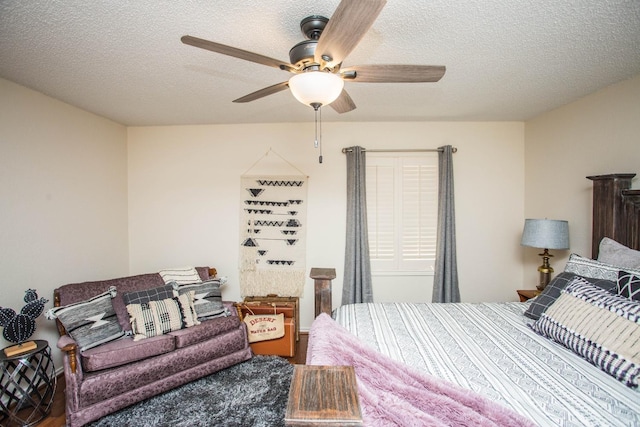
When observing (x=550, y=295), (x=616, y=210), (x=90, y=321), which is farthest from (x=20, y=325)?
(x=616, y=210)

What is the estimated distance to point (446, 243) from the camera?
336cm

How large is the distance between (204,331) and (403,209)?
2.44 metres

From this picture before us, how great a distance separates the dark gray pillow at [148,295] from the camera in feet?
8.57

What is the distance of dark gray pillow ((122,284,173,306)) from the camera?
261 cm

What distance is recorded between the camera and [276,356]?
9.60 ft

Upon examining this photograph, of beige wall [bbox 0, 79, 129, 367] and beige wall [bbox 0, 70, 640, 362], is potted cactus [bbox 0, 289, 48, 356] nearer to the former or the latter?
beige wall [bbox 0, 79, 129, 367]

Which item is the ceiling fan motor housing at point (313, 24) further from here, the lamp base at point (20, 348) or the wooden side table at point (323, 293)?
the lamp base at point (20, 348)

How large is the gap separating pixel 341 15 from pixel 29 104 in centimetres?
288

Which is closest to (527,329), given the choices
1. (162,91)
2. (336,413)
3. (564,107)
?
(336,413)

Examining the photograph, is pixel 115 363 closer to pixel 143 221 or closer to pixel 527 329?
pixel 143 221

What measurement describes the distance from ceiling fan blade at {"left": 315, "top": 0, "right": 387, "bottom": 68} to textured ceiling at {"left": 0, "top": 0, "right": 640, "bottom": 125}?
330 mm

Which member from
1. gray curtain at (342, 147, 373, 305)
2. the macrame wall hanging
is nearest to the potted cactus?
the macrame wall hanging

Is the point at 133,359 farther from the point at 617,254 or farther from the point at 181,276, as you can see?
the point at 617,254

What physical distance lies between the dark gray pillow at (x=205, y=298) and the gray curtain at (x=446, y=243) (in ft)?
7.63
